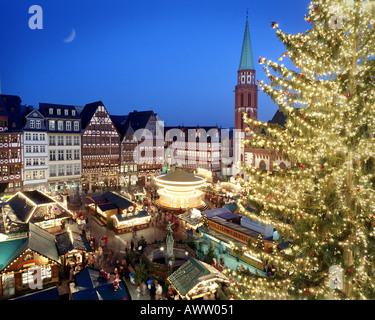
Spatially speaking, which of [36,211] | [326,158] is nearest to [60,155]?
[36,211]

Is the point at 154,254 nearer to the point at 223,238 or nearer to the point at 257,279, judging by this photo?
the point at 223,238

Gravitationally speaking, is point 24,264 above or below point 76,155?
below

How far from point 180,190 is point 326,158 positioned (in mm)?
22915

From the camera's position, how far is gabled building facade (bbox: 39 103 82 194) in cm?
3325

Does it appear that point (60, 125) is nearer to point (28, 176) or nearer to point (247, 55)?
point (28, 176)

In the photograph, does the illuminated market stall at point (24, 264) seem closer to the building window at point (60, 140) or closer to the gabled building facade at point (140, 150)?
the building window at point (60, 140)

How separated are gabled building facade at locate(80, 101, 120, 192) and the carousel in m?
12.3

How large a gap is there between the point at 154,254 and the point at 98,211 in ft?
32.6

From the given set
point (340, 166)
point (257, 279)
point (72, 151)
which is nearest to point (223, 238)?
point (257, 279)

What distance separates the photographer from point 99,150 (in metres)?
37.8

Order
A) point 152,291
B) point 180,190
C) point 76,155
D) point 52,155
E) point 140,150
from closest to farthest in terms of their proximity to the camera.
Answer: point 152,291, point 180,190, point 52,155, point 76,155, point 140,150

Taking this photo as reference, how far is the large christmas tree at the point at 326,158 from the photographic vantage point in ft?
20.0

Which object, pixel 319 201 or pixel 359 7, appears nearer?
pixel 359 7

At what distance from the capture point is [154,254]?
17.2 meters
